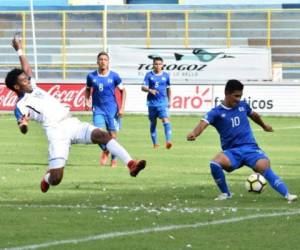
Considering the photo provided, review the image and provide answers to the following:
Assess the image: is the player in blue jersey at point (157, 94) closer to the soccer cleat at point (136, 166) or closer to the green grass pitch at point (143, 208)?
the green grass pitch at point (143, 208)

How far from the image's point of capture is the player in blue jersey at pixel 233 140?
13578 mm

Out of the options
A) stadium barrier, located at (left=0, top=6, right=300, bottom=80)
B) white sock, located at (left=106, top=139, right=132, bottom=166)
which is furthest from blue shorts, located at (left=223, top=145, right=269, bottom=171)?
stadium barrier, located at (left=0, top=6, right=300, bottom=80)

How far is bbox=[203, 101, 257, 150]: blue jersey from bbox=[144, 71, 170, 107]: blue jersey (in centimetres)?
1101

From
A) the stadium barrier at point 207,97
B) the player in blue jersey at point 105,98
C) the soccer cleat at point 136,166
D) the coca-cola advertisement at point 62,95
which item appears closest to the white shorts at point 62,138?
the soccer cleat at point 136,166

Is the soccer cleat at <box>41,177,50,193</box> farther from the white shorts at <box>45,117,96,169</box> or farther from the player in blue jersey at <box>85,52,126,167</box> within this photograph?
the player in blue jersey at <box>85,52,126,167</box>

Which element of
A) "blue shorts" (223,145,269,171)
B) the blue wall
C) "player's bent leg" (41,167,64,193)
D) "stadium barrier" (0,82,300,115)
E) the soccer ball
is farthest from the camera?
the blue wall

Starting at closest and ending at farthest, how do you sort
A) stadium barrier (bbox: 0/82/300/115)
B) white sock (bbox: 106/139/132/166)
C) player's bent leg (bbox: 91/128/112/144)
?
white sock (bbox: 106/139/132/166) → player's bent leg (bbox: 91/128/112/144) → stadium barrier (bbox: 0/82/300/115)

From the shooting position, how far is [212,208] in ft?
41.2

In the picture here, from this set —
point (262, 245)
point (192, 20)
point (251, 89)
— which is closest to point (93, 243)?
point (262, 245)

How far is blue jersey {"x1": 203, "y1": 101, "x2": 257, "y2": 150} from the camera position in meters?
13.9

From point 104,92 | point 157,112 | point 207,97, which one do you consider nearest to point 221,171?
point 104,92

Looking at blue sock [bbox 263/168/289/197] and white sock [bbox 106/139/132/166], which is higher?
white sock [bbox 106/139/132/166]

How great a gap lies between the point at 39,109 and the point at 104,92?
6651mm

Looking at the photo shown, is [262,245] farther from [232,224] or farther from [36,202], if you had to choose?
[36,202]
